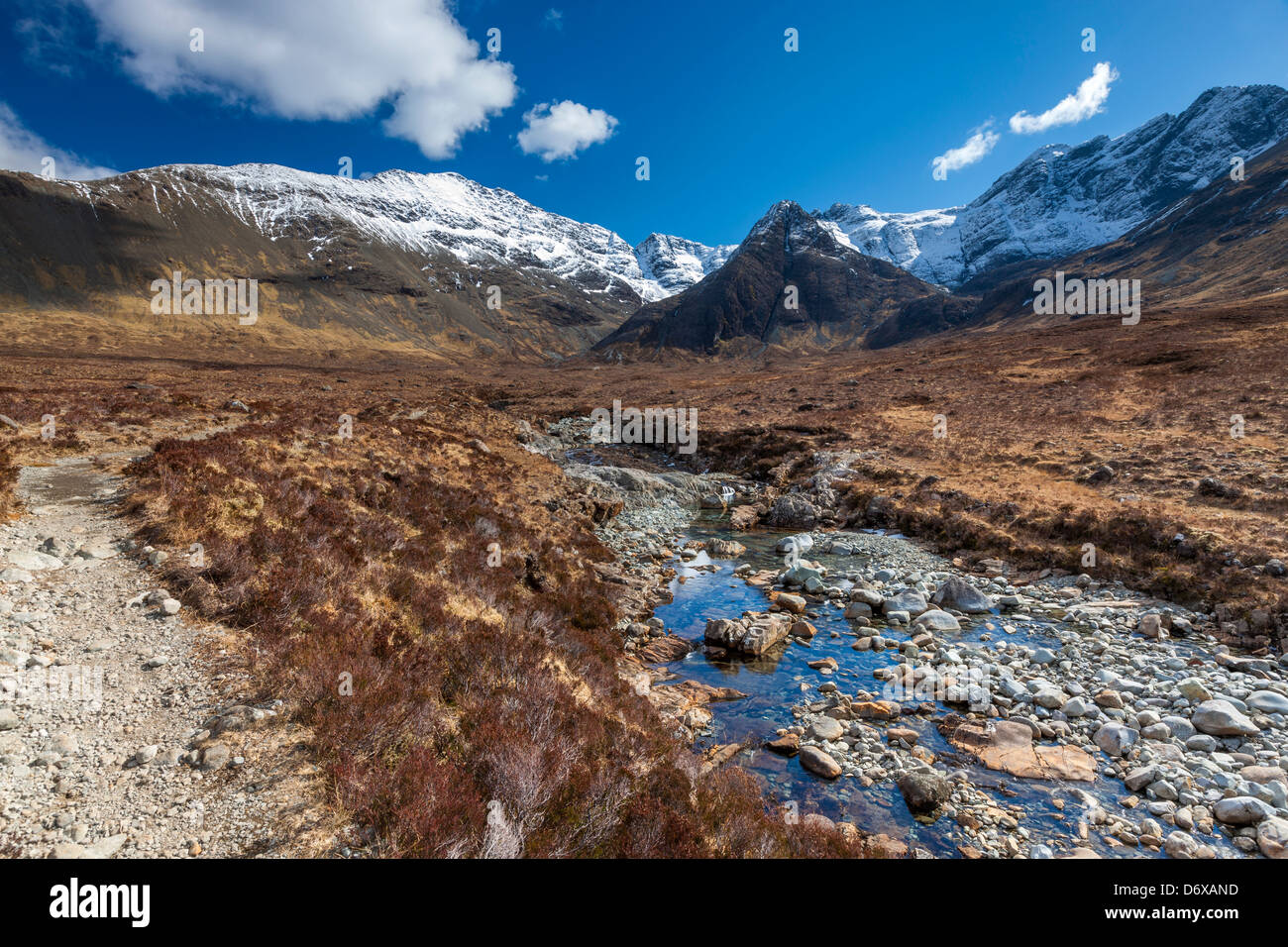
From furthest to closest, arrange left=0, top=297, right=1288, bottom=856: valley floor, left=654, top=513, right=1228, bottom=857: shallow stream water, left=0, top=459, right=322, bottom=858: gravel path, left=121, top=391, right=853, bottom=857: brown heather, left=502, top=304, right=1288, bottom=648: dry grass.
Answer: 1. left=502, top=304, right=1288, bottom=648: dry grass
2. left=654, top=513, right=1228, bottom=857: shallow stream water
3. left=121, top=391, right=853, bottom=857: brown heather
4. left=0, top=297, right=1288, bottom=856: valley floor
5. left=0, top=459, right=322, bottom=858: gravel path

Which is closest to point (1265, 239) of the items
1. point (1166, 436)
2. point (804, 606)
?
point (1166, 436)

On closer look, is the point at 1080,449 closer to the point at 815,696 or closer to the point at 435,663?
the point at 815,696

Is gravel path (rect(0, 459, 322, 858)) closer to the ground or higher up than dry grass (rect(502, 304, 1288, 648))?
closer to the ground

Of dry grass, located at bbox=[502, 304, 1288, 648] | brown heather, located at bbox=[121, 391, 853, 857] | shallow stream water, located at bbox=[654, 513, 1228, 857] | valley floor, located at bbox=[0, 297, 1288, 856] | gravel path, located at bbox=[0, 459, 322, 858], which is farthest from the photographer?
dry grass, located at bbox=[502, 304, 1288, 648]

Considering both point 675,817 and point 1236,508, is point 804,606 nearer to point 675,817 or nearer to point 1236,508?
point 675,817

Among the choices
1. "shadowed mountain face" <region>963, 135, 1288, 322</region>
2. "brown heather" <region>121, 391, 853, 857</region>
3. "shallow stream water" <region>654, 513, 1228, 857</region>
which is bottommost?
"shallow stream water" <region>654, 513, 1228, 857</region>

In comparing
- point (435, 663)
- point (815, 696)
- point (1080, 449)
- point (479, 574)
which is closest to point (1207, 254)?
point (1080, 449)

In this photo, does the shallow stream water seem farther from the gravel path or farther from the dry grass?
the gravel path

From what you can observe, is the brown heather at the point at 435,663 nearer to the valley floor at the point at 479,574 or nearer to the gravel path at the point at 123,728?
the valley floor at the point at 479,574

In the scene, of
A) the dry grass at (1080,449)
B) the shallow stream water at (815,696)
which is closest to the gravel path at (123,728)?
the shallow stream water at (815,696)

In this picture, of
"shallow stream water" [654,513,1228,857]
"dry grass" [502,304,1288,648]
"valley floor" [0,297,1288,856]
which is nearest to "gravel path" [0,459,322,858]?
"valley floor" [0,297,1288,856]
